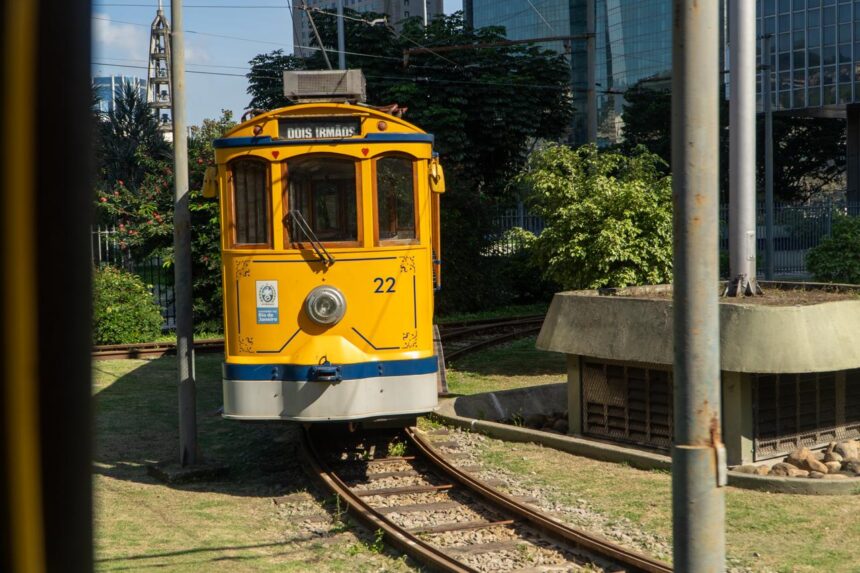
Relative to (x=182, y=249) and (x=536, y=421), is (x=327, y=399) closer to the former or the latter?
(x=182, y=249)

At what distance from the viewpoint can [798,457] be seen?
10.4 meters

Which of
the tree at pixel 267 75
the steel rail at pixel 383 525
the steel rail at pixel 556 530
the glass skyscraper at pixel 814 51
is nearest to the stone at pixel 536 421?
the steel rail at pixel 556 530

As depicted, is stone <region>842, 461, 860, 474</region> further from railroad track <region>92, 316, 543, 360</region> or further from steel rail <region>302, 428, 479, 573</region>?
railroad track <region>92, 316, 543, 360</region>

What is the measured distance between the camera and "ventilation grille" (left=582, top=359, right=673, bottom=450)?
11.4 metres

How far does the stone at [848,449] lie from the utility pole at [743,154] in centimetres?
222

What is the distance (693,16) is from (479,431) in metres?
8.86

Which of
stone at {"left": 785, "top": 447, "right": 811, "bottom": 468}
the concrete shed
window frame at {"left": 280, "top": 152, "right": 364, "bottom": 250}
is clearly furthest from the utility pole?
window frame at {"left": 280, "top": 152, "right": 364, "bottom": 250}

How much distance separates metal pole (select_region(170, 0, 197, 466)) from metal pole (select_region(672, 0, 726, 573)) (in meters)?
7.35

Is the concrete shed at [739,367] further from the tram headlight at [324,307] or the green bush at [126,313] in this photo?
the green bush at [126,313]

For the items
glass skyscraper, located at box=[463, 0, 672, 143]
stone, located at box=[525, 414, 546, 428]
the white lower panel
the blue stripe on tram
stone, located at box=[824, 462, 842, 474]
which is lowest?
stone, located at box=[525, 414, 546, 428]

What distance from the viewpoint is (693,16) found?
444 cm

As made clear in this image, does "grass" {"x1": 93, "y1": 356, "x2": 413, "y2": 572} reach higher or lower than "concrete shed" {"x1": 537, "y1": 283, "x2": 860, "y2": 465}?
lower

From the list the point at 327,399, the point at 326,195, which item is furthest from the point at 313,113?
the point at 327,399

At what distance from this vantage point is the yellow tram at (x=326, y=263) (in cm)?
1034
